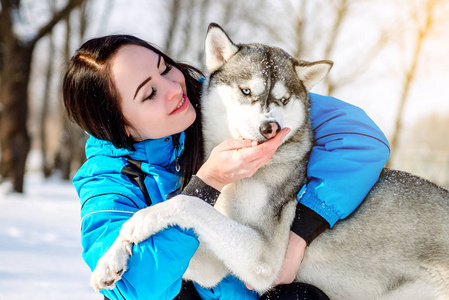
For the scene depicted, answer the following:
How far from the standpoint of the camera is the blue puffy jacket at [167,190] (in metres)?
2.01

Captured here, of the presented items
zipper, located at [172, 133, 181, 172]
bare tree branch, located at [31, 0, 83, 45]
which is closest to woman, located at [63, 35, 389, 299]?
zipper, located at [172, 133, 181, 172]

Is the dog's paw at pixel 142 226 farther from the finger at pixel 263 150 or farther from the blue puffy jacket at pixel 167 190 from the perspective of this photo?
the finger at pixel 263 150

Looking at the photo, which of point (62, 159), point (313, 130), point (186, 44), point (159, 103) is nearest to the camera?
point (159, 103)

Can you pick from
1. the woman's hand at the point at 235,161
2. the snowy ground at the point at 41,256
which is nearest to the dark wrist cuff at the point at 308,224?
the woman's hand at the point at 235,161

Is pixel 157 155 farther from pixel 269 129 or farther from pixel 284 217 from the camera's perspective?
pixel 284 217

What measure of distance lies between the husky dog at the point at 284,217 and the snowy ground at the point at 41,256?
91.8 inches

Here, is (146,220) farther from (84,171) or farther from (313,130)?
(313,130)

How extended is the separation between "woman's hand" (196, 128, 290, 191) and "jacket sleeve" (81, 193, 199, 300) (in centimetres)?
34

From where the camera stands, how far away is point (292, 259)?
94.0 inches

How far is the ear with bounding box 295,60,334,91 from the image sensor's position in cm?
274

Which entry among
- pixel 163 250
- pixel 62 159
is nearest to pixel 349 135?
pixel 163 250

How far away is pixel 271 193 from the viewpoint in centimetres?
252

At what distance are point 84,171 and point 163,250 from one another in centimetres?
78

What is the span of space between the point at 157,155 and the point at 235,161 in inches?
22.5
